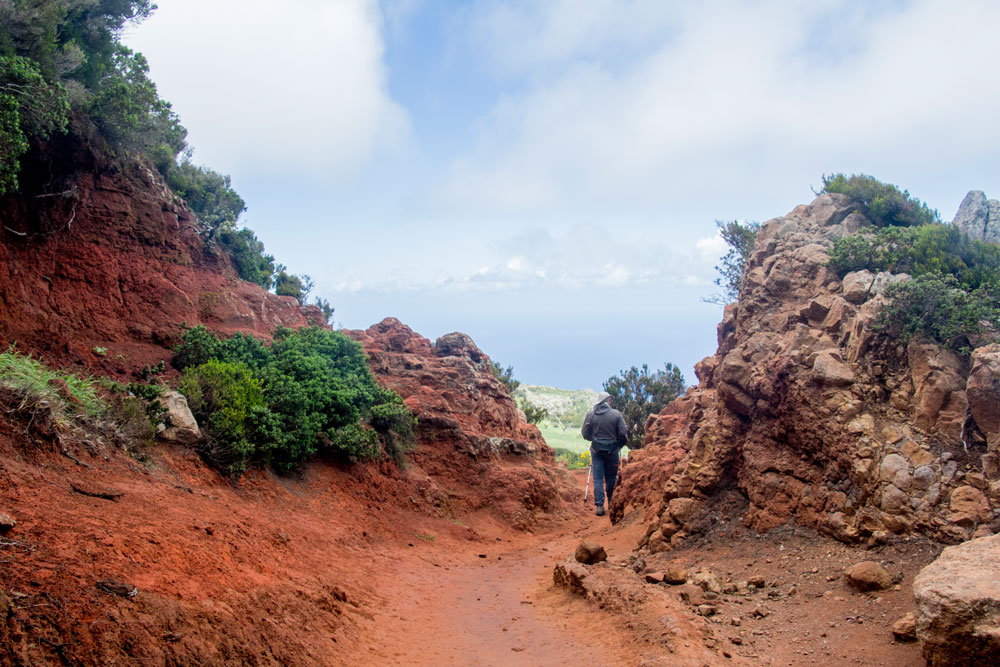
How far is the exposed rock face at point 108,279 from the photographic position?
11.7m

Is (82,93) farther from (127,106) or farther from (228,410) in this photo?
(228,410)

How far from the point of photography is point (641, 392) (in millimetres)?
25922

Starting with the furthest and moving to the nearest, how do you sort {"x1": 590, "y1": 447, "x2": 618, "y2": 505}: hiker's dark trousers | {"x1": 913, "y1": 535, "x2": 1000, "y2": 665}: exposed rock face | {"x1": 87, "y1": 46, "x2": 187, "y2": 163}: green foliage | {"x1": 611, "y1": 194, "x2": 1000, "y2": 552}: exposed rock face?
{"x1": 590, "y1": 447, "x2": 618, "y2": 505}: hiker's dark trousers, {"x1": 87, "y1": 46, "x2": 187, "y2": 163}: green foliage, {"x1": 611, "y1": 194, "x2": 1000, "y2": 552}: exposed rock face, {"x1": 913, "y1": 535, "x2": 1000, "y2": 665}: exposed rock face

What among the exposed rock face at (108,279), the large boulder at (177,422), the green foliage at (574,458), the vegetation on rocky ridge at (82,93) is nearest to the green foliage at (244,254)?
the vegetation on rocky ridge at (82,93)

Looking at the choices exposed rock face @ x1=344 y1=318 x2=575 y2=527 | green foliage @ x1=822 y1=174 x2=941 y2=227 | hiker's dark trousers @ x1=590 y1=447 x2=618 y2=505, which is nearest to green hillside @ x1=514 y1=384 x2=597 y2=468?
exposed rock face @ x1=344 y1=318 x2=575 y2=527

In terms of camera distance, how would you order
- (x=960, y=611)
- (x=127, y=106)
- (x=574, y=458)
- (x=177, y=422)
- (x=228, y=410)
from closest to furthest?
(x=960, y=611)
(x=177, y=422)
(x=228, y=410)
(x=127, y=106)
(x=574, y=458)

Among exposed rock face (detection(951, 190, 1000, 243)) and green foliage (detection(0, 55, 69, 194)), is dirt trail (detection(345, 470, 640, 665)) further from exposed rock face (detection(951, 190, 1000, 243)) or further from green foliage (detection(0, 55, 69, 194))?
green foliage (detection(0, 55, 69, 194))

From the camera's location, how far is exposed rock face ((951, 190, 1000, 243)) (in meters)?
11.8

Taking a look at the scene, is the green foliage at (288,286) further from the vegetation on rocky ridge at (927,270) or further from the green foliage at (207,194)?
the vegetation on rocky ridge at (927,270)

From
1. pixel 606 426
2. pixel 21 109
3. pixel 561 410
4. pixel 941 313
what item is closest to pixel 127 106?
pixel 21 109

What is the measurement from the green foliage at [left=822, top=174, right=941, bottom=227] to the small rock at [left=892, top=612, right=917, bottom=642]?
9851 mm

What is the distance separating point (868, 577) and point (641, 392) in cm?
1970

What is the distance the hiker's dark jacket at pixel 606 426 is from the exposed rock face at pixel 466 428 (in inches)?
138

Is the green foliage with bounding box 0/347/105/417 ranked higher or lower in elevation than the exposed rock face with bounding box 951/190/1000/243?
lower
